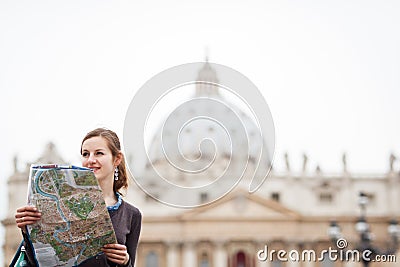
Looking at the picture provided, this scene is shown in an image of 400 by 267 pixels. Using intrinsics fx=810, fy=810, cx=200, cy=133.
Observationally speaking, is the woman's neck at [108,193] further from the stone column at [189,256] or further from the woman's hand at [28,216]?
the stone column at [189,256]

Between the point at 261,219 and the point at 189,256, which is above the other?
the point at 261,219

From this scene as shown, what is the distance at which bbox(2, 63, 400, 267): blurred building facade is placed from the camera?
3938 cm

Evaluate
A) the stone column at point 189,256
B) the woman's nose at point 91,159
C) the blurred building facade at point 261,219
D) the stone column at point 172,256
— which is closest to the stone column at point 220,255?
the blurred building facade at point 261,219

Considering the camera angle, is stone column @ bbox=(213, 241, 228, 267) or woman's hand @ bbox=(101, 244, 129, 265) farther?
stone column @ bbox=(213, 241, 228, 267)

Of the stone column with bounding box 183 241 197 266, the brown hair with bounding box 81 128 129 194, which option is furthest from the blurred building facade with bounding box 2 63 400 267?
the brown hair with bounding box 81 128 129 194

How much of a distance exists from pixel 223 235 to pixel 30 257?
37975 mm

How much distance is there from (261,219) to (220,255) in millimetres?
2800

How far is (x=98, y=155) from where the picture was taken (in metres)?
2.10

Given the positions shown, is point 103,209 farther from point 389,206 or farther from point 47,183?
point 389,206

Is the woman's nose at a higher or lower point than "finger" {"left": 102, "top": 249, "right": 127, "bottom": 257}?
higher

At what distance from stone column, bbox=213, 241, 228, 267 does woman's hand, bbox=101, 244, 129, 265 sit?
38100 millimetres

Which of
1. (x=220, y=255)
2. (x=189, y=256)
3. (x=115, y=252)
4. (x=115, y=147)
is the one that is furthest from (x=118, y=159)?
(x=189, y=256)

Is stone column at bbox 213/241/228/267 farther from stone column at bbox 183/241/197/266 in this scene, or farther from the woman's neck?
the woman's neck

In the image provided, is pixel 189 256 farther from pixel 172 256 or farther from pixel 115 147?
pixel 115 147
